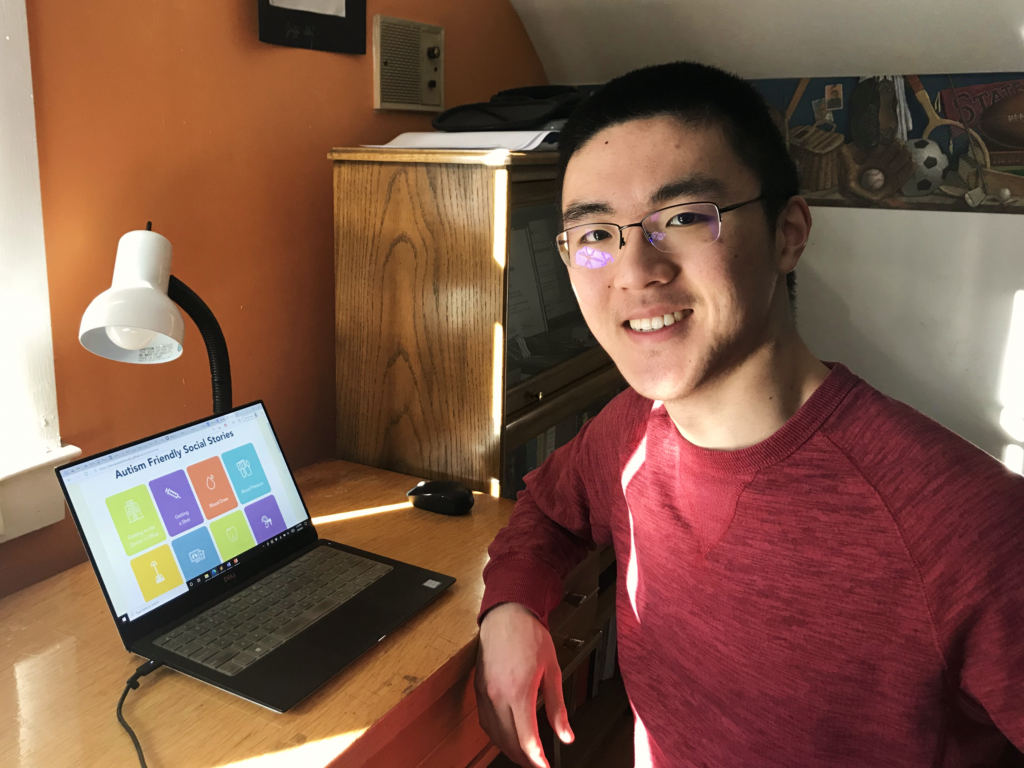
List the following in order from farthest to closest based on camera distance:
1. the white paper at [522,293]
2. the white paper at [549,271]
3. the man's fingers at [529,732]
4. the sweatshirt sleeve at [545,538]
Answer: the white paper at [549,271] < the white paper at [522,293] < the sweatshirt sleeve at [545,538] < the man's fingers at [529,732]

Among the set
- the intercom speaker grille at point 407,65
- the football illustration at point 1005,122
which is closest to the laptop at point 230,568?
the intercom speaker grille at point 407,65

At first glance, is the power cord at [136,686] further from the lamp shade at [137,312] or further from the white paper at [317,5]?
the white paper at [317,5]

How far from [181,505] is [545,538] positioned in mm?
517

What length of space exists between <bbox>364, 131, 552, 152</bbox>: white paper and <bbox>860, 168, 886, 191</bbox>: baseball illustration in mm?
1066

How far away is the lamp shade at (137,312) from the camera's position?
985mm

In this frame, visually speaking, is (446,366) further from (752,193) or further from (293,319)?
(752,193)

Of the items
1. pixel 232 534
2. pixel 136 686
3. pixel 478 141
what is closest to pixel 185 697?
pixel 136 686

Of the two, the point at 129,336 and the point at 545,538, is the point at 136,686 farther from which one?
the point at 545,538

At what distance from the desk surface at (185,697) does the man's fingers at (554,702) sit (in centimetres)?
11

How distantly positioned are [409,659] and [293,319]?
2.75 feet

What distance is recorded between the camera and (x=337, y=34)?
162 centimetres

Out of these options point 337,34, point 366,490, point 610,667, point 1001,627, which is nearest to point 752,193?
point 1001,627

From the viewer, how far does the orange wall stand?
1.21 meters

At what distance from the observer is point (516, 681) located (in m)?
1.02
